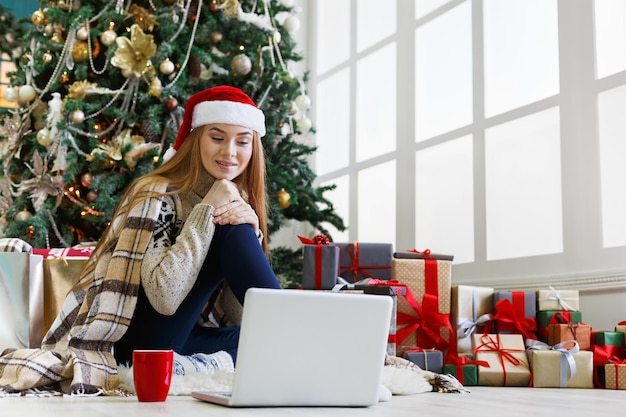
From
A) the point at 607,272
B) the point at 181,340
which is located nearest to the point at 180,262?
the point at 181,340

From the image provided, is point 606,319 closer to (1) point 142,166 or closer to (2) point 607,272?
(2) point 607,272

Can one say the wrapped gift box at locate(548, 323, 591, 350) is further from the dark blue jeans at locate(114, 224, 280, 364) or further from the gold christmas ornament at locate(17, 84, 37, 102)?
the gold christmas ornament at locate(17, 84, 37, 102)

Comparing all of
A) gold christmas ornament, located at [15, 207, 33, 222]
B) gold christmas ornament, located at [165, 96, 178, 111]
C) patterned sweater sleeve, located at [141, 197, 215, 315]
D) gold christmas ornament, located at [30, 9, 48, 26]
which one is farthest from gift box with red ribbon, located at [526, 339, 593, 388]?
gold christmas ornament, located at [30, 9, 48, 26]

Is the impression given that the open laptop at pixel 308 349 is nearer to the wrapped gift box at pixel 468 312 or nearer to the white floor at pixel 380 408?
the white floor at pixel 380 408

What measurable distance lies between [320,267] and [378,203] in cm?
126

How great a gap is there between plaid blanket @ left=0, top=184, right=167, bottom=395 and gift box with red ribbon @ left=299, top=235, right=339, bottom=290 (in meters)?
0.62

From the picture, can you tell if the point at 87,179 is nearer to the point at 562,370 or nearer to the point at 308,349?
the point at 562,370

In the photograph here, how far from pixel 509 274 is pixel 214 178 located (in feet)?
4.03

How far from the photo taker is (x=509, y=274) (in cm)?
275

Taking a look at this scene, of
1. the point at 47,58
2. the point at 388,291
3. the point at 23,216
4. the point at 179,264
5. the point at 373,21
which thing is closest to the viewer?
the point at 179,264

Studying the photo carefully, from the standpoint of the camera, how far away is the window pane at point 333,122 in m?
3.88

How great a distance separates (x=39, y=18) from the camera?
324cm

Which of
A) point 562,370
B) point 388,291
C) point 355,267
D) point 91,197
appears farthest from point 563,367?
point 91,197

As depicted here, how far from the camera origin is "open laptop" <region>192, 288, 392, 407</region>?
124 cm
